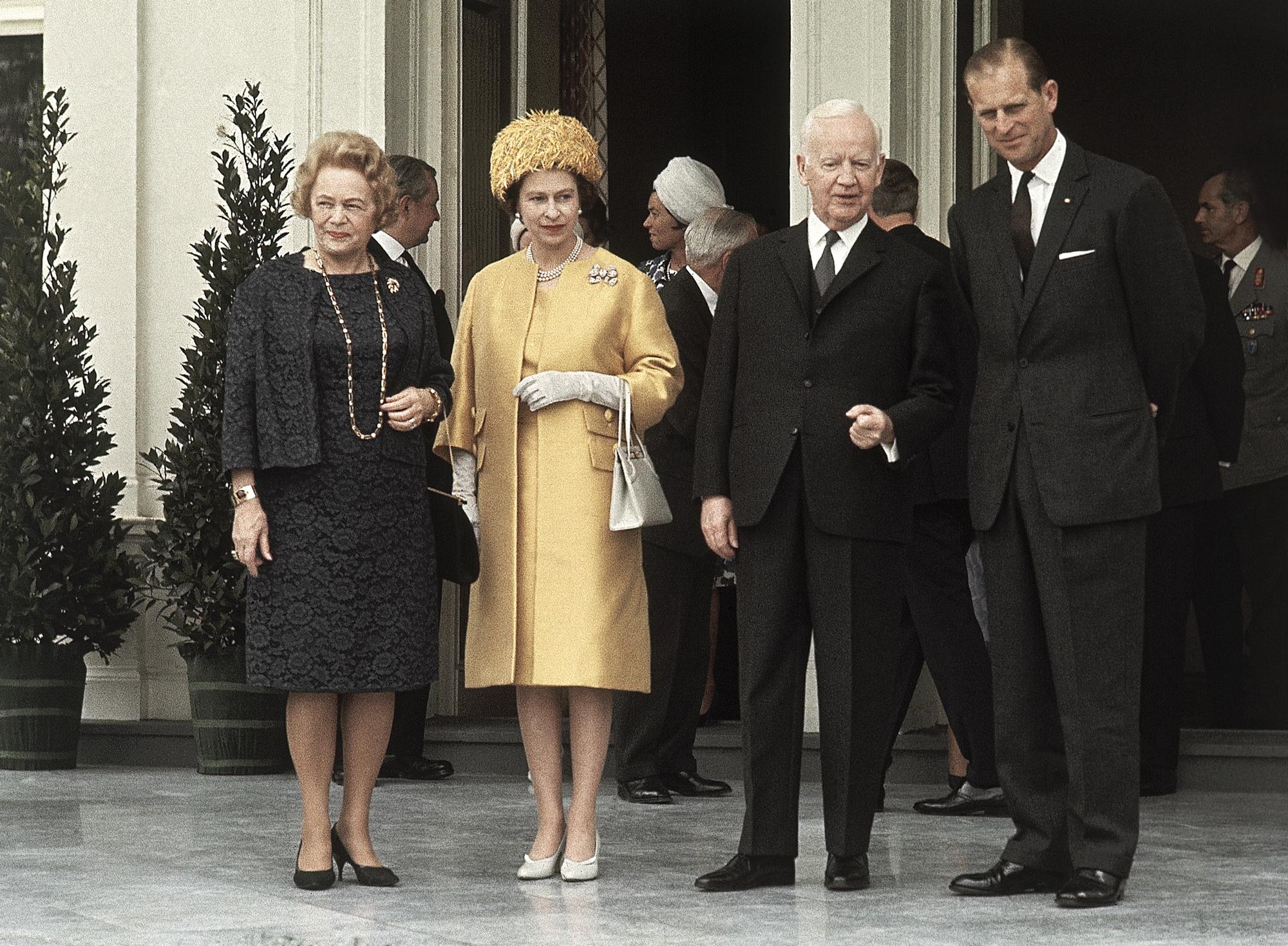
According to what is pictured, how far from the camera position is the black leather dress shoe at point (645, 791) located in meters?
6.03

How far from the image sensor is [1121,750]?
4273mm

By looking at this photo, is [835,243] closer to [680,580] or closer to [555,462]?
[555,462]

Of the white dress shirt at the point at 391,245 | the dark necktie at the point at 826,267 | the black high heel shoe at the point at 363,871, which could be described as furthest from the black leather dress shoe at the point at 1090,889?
the white dress shirt at the point at 391,245

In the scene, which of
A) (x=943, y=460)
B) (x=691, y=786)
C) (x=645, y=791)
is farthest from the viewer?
(x=691, y=786)

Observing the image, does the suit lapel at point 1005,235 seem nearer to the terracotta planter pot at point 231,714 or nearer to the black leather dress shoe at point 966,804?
the black leather dress shoe at point 966,804

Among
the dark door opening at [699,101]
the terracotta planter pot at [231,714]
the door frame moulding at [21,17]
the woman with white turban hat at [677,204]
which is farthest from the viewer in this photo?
the dark door opening at [699,101]

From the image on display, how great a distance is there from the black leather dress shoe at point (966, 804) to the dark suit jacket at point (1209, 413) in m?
1.13

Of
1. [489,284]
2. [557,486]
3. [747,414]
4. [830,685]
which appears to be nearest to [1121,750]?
[830,685]

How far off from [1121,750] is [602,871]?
1271 millimetres

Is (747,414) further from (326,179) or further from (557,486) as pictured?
(326,179)

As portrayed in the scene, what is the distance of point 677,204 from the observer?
6.46 meters

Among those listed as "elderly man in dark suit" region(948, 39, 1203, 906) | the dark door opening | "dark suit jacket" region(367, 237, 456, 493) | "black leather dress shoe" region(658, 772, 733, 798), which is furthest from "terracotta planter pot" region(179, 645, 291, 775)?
the dark door opening

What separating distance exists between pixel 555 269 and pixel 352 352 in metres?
0.55

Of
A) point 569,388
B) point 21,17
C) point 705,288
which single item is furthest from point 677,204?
point 21,17
